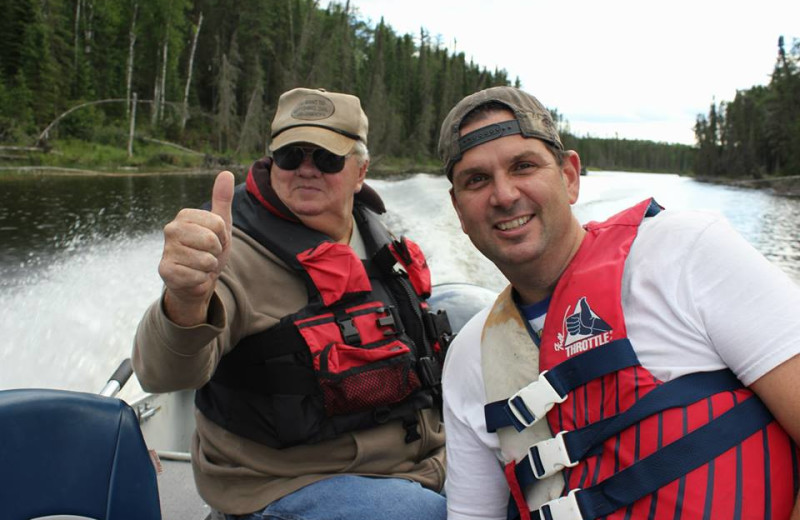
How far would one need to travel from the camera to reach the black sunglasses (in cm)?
204

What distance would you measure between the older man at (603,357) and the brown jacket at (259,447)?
0.42 m

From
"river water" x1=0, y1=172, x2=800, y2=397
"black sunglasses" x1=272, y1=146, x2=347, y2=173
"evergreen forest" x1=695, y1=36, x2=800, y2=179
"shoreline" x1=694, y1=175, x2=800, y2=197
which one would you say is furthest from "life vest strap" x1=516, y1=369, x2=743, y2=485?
"evergreen forest" x1=695, y1=36, x2=800, y2=179

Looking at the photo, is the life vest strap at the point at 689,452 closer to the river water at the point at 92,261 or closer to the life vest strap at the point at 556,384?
the life vest strap at the point at 556,384

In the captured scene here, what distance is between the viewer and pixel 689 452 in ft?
3.43

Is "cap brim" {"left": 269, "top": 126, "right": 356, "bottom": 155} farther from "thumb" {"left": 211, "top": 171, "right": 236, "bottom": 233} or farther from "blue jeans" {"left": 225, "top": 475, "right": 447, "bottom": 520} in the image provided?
"blue jeans" {"left": 225, "top": 475, "right": 447, "bottom": 520}

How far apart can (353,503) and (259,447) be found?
1.07ft

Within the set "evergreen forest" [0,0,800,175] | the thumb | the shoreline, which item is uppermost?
"evergreen forest" [0,0,800,175]

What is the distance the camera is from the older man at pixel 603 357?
3.39 ft

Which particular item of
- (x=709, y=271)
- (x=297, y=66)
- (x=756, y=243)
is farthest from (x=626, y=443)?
(x=297, y=66)

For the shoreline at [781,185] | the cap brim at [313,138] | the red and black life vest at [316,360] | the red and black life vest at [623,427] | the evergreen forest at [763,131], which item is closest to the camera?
the red and black life vest at [623,427]

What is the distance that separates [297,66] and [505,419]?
3703cm

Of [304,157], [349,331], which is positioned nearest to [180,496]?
[349,331]

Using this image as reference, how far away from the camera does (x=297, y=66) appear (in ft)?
117

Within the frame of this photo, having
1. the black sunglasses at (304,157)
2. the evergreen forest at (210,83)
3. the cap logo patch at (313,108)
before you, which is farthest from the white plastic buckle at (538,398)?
the evergreen forest at (210,83)
